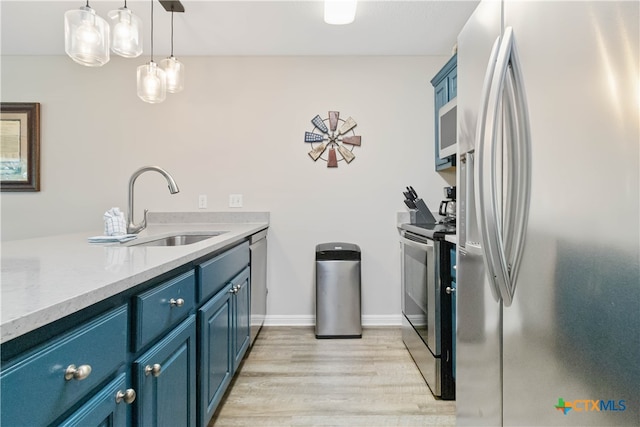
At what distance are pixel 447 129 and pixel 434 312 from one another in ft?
4.68

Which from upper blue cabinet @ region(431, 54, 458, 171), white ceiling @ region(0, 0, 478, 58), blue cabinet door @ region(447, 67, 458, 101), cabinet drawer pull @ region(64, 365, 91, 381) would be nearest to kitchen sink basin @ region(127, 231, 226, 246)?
cabinet drawer pull @ region(64, 365, 91, 381)

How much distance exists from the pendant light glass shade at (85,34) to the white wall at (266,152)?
62.7 inches

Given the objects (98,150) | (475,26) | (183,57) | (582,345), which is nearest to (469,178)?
(475,26)

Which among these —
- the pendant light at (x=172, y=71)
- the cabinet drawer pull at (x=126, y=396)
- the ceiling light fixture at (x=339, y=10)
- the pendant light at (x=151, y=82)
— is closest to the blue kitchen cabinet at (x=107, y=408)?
the cabinet drawer pull at (x=126, y=396)

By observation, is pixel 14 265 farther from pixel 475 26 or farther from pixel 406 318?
pixel 406 318

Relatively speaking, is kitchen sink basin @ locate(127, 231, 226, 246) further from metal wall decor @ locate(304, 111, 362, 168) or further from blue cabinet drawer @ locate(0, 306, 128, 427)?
blue cabinet drawer @ locate(0, 306, 128, 427)

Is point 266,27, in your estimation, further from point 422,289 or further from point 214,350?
point 214,350

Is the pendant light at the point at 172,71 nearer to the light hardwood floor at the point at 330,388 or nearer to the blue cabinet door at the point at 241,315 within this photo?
the blue cabinet door at the point at 241,315

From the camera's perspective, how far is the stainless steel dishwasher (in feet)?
8.23

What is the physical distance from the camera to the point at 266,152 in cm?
317

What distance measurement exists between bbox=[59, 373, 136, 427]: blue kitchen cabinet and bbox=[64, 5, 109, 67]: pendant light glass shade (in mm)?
1435

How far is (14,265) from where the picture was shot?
3.13 feet

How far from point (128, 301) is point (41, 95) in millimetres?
3275

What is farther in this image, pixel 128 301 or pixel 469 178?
pixel 469 178
